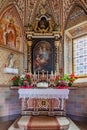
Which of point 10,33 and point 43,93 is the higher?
point 10,33

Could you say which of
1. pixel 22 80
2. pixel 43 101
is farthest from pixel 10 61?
pixel 43 101

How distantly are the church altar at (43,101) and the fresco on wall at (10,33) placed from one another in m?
2.24

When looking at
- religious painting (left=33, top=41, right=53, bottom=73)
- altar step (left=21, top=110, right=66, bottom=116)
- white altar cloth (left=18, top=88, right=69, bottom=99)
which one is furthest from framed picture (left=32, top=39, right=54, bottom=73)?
altar step (left=21, top=110, right=66, bottom=116)

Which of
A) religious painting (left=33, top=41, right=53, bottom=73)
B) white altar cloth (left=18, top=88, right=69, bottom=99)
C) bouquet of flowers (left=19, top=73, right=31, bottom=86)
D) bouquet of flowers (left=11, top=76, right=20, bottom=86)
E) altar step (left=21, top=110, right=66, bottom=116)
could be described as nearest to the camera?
white altar cloth (left=18, top=88, right=69, bottom=99)

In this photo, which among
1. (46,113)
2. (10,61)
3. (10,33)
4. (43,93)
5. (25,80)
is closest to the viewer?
(43,93)

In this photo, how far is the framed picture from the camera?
31.7 feet

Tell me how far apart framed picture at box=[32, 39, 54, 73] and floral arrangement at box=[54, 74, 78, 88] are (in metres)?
0.82

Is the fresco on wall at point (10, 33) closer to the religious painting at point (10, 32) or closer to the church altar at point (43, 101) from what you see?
the religious painting at point (10, 32)

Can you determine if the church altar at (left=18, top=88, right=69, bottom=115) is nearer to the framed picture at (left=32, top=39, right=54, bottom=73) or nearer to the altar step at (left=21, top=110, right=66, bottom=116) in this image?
the altar step at (left=21, top=110, right=66, bottom=116)

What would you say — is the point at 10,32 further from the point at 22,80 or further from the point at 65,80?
the point at 65,80

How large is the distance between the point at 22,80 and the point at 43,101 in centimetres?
125

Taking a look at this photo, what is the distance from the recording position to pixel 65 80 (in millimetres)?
8852

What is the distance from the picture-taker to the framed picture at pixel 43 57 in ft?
31.7

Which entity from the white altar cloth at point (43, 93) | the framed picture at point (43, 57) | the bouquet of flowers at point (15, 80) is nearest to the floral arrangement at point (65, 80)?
the white altar cloth at point (43, 93)
